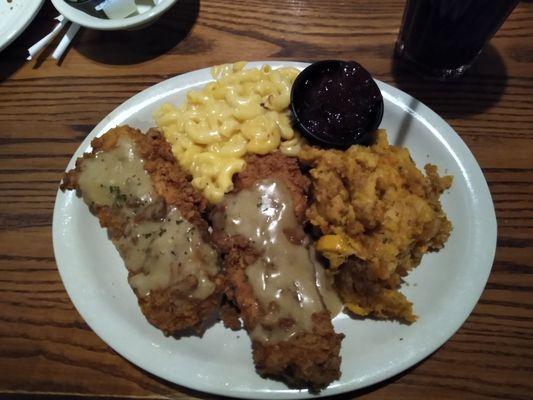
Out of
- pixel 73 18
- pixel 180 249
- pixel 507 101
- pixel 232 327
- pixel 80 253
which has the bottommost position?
pixel 232 327

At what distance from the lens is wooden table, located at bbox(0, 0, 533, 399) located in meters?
2.09

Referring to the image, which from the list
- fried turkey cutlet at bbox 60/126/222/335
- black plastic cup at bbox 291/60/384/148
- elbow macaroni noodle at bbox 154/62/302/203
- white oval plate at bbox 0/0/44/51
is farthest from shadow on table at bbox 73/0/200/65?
black plastic cup at bbox 291/60/384/148

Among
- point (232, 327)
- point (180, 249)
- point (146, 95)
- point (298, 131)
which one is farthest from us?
point (146, 95)

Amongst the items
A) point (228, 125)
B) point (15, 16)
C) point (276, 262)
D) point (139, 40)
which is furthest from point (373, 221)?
point (15, 16)

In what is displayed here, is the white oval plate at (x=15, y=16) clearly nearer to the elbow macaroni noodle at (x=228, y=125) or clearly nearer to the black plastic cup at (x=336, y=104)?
the elbow macaroni noodle at (x=228, y=125)

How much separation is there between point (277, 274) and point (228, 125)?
83cm

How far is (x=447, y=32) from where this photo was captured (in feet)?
7.85

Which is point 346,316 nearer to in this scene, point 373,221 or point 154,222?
point 373,221

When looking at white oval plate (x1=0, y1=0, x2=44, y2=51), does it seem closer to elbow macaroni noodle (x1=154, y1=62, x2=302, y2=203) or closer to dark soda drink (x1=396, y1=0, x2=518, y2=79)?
elbow macaroni noodle (x1=154, y1=62, x2=302, y2=203)

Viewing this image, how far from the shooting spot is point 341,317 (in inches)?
84.8

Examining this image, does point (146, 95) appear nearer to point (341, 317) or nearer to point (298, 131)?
point (298, 131)

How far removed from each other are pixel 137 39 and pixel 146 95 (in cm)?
62

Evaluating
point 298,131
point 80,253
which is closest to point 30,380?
point 80,253

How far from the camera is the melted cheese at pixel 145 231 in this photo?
1.98m
